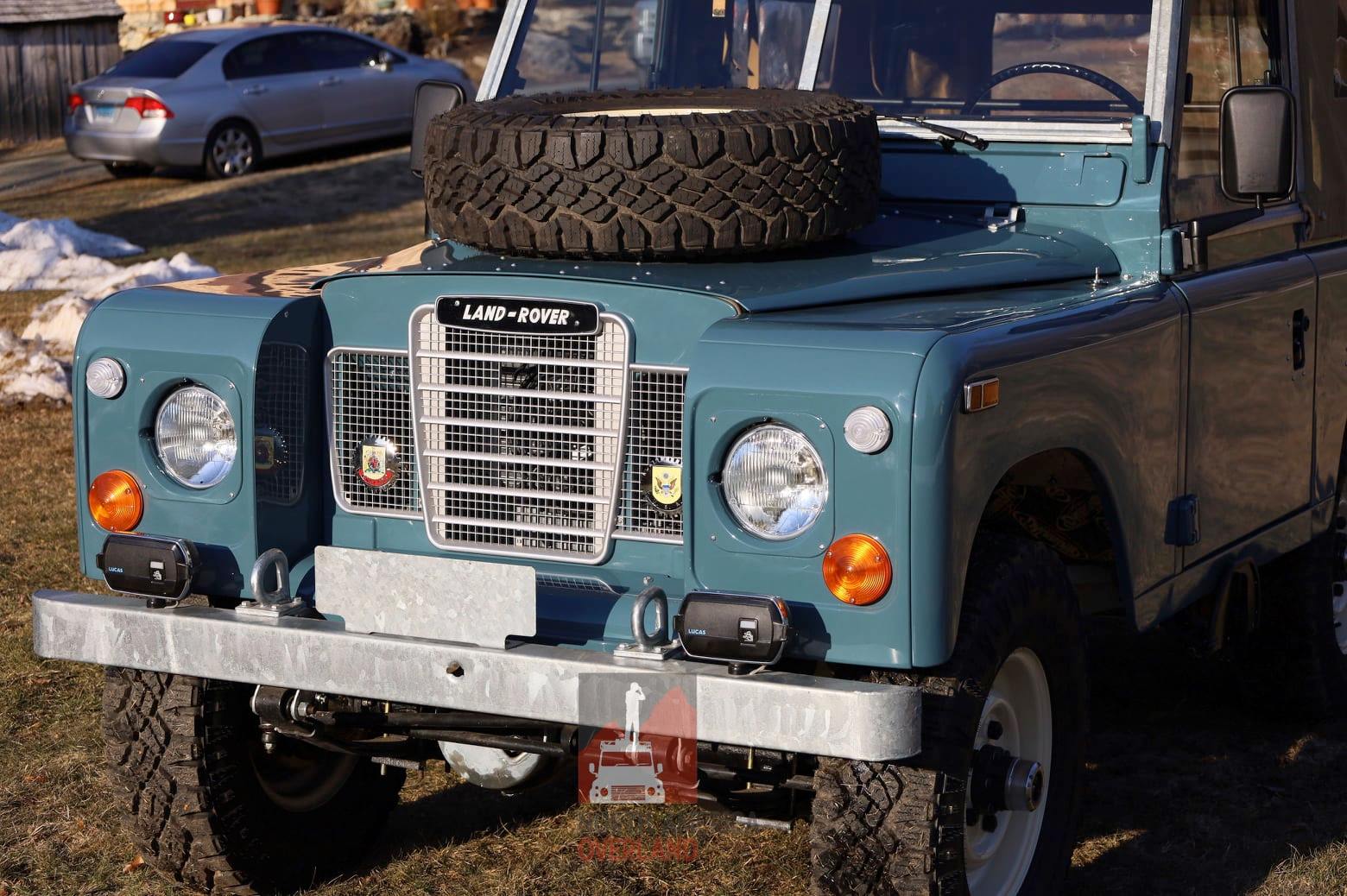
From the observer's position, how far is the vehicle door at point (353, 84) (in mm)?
19781

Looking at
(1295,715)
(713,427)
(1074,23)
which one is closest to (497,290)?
(713,427)

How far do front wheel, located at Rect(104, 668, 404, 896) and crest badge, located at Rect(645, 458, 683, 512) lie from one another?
3.72 feet

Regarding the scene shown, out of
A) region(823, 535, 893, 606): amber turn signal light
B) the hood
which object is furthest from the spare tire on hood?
region(823, 535, 893, 606): amber turn signal light

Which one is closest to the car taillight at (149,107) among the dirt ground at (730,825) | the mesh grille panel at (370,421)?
the dirt ground at (730,825)

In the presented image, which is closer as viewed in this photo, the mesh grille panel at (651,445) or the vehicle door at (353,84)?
the mesh grille panel at (651,445)

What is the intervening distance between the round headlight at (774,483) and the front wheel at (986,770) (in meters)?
0.34

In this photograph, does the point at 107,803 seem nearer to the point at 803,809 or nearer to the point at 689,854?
the point at 689,854

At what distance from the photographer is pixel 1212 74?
480cm

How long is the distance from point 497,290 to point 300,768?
4.64ft

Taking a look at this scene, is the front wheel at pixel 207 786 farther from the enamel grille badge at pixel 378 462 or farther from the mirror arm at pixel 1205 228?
the mirror arm at pixel 1205 228

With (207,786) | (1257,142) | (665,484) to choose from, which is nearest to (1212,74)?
(1257,142)

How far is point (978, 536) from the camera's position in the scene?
138 inches

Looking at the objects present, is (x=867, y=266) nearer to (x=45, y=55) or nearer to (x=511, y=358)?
(x=511, y=358)

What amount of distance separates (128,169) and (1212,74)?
56.0 ft
